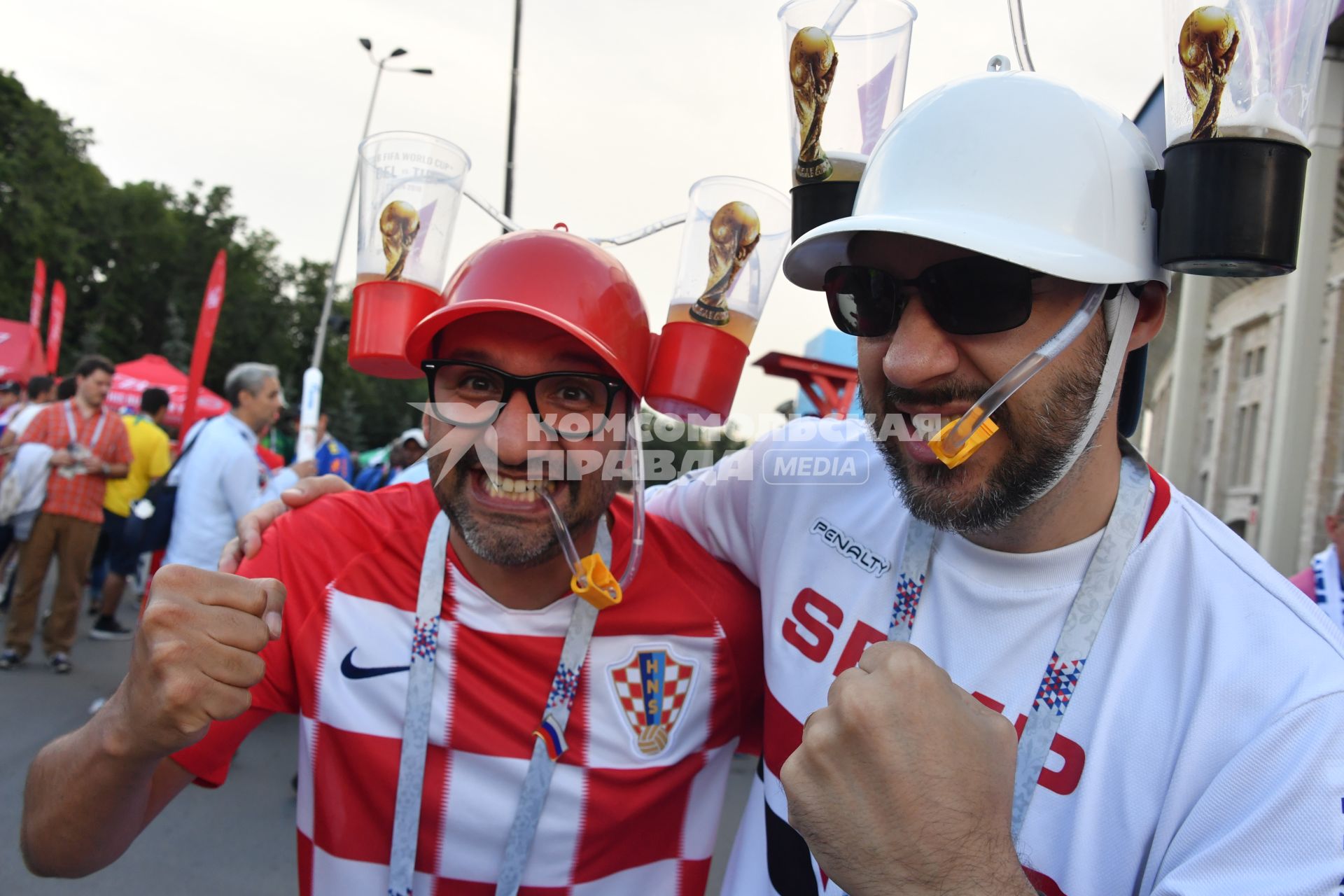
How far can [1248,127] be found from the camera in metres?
1.51

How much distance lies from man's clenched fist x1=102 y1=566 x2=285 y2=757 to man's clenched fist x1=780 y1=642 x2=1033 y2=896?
100 centimetres

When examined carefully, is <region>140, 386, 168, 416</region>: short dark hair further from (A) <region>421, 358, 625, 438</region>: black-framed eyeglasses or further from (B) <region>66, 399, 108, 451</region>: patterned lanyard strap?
(A) <region>421, 358, 625, 438</region>: black-framed eyeglasses

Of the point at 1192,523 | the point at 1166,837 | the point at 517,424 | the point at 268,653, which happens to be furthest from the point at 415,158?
the point at 1166,837

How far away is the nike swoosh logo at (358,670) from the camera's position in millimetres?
2160

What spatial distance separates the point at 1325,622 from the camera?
5.01ft

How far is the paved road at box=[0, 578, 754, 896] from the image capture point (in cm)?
420

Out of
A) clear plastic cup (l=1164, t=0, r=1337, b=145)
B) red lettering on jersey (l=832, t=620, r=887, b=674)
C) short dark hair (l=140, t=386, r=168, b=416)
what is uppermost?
clear plastic cup (l=1164, t=0, r=1337, b=145)

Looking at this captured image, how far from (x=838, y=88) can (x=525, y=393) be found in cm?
100

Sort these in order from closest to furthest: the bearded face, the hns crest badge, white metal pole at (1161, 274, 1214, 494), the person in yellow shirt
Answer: the bearded face → the hns crest badge → the person in yellow shirt → white metal pole at (1161, 274, 1214, 494)

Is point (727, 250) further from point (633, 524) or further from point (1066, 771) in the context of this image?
point (1066, 771)

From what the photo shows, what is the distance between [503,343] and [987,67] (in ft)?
3.94

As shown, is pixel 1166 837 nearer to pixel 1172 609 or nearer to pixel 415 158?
pixel 1172 609

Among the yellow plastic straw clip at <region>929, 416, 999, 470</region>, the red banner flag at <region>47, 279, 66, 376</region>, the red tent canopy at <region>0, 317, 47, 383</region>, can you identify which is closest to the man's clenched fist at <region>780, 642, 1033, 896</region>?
the yellow plastic straw clip at <region>929, 416, 999, 470</region>

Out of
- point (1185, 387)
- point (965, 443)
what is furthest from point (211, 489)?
point (1185, 387)
